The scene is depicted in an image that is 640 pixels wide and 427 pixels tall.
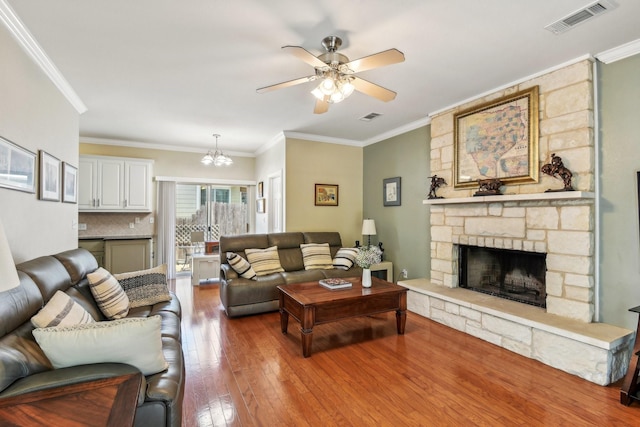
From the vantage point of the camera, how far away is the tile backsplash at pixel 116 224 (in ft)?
18.5

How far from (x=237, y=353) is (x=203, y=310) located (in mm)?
1550

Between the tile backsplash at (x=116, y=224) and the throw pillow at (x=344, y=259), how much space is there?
387cm

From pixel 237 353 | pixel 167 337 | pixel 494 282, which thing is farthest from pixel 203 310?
pixel 494 282

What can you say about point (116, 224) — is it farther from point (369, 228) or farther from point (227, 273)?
point (369, 228)

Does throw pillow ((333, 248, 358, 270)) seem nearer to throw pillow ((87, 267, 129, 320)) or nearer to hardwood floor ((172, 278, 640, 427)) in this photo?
hardwood floor ((172, 278, 640, 427))

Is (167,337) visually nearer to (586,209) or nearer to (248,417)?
(248,417)

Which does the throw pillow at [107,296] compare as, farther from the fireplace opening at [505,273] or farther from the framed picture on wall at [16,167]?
the fireplace opening at [505,273]

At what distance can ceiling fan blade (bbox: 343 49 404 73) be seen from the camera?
209 cm

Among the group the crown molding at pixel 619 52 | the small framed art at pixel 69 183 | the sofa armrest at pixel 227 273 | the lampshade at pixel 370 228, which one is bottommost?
the sofa armrest at pixel 227 273

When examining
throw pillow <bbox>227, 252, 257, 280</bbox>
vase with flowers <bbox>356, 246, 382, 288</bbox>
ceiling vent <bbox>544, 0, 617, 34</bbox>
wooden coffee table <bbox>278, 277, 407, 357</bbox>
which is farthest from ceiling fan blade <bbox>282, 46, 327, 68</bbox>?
throw pillow <bbox>227, 252, 257, 280</bbox>

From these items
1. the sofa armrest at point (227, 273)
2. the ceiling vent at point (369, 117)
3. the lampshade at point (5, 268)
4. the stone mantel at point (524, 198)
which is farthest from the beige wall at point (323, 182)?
the lampshade at point (5, 268)

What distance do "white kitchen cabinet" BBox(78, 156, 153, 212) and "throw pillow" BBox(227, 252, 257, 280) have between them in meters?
2.81

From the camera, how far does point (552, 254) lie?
2965 mm

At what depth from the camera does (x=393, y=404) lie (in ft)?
7.07
